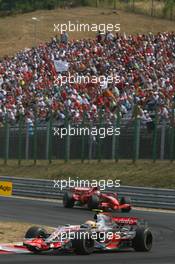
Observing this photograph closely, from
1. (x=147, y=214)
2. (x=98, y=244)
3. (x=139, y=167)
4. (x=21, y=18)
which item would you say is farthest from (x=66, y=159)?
(x=21, y=18)

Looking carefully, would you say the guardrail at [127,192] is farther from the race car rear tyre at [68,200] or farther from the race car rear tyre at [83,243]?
the race car rear tyre at [83,243]

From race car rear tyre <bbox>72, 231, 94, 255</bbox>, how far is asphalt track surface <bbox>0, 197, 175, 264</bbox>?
0.41 ft

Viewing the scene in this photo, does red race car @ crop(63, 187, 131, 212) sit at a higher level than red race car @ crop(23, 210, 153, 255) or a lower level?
lower

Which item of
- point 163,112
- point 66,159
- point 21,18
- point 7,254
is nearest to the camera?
point 7,254

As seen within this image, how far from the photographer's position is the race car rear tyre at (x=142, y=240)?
49.3 ft

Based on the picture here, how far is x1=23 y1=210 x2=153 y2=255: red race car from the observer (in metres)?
14.4

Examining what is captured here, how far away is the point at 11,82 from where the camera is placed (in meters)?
41.3

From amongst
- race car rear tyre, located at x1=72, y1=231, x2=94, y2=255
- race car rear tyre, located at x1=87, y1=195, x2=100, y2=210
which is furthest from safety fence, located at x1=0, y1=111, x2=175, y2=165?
race car rear tyre, located at x1=72, y1=231, x2=94, y2=255

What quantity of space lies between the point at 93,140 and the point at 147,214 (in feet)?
26.1

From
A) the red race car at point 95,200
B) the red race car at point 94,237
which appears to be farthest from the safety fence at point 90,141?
the red race car at point 94,237

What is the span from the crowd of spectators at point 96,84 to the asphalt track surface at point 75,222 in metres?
4.94

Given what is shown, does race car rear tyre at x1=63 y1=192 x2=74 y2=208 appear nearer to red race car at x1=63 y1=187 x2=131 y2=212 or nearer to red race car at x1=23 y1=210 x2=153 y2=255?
red race car at x1=63 y1=187 x2=131 y2=212

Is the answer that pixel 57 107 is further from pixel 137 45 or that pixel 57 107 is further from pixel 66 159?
pixel 137 45

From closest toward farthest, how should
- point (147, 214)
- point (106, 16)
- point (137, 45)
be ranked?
point (147, 214), point (137, 45), point (106, 16)
